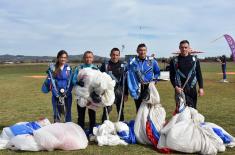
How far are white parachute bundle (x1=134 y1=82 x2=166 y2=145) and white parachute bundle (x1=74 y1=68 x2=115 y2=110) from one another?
23.1 inches

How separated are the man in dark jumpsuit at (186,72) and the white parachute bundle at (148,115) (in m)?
0.45

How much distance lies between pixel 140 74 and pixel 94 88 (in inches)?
36.4

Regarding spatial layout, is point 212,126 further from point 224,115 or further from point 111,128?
point 224,115

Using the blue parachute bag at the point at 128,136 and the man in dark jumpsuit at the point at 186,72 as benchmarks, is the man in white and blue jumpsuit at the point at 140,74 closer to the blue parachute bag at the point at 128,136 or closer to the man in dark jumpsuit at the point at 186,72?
the man in dark jumpsuit at the point at 186,72

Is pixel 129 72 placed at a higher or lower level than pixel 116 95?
higher

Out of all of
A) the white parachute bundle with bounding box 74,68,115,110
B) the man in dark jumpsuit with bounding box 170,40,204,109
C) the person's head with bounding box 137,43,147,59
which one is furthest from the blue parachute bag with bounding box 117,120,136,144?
the person's head with bounding box 137,43,147,59

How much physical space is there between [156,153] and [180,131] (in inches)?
20.3

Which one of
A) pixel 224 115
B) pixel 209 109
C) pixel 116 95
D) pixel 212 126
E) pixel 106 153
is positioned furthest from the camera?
pixel 209 109

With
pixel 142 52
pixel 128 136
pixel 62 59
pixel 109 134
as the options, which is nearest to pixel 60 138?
pixel 109 134

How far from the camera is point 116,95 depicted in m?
6.97

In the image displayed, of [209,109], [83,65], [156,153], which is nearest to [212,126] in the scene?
[156,153]

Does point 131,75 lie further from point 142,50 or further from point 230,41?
point 230,41

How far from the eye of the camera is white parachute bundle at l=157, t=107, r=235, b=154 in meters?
5.59

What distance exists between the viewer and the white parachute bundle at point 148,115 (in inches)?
245
